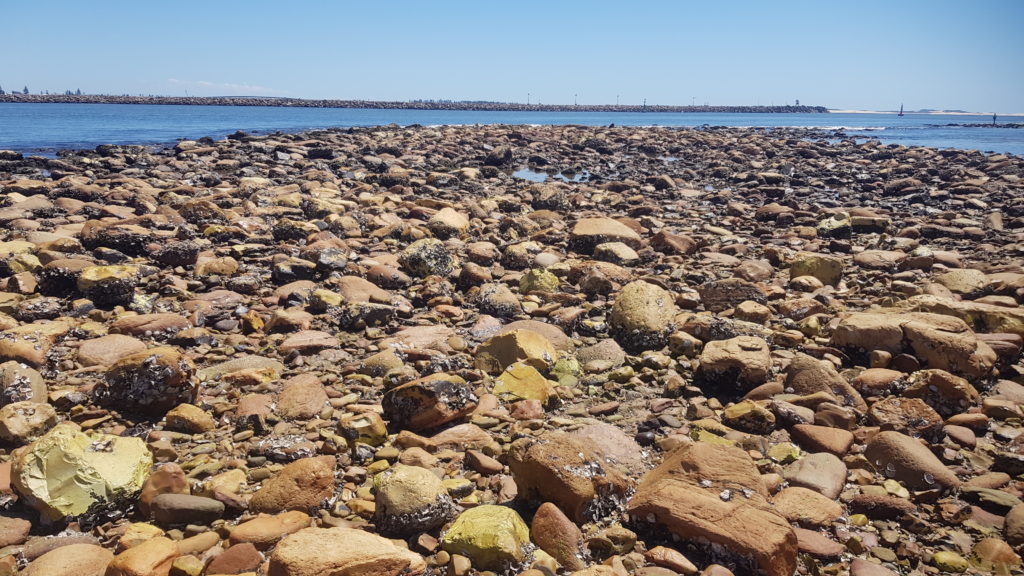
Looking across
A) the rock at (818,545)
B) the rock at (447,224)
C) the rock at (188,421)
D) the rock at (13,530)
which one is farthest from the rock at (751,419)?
the rock at (447,224)

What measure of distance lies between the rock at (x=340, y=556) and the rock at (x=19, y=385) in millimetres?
2875

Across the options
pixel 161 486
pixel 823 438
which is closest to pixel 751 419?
pixel 823 438

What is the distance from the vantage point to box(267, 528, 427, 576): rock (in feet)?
8.43

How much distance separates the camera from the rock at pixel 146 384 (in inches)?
167

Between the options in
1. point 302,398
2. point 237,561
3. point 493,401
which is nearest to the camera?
point 237,561

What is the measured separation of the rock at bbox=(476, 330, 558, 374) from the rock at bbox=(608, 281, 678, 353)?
1013 mm

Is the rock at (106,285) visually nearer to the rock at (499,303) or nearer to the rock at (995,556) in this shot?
the rock at (499,303)

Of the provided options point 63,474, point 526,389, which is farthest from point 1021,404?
point 63,474

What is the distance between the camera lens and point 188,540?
2.94m

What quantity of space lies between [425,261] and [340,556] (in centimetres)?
569

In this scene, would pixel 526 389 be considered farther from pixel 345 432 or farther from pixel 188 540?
pixel 188 540

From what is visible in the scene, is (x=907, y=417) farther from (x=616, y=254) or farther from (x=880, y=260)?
(x=880, y=260)

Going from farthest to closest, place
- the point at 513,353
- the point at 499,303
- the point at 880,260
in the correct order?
the point at 880,260 → the point at 499,303 → the point at 513,353

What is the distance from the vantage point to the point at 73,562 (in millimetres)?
2699
